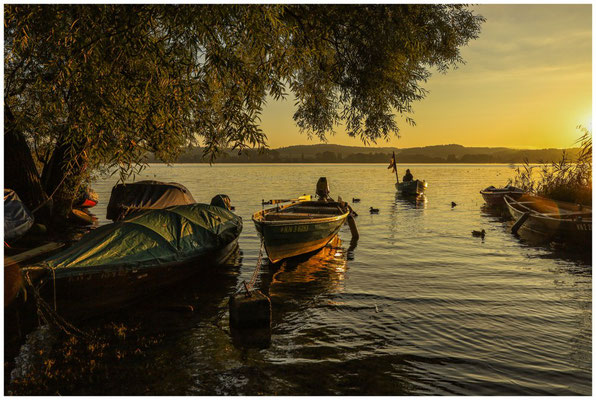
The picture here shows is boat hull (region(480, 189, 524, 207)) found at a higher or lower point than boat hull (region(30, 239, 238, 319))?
higher

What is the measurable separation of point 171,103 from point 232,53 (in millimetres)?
1591

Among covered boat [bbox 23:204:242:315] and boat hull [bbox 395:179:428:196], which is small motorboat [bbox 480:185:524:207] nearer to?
boat hull [bbox 395:179:428:196]

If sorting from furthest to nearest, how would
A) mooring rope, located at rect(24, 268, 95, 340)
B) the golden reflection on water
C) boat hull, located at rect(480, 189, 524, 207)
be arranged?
boat hull, located at rect(480, 189, 524, 207)
the golden reflection on water
mooring rope, located at rect(24, 268, 95, 340)

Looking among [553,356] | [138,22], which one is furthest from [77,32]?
[553,356]

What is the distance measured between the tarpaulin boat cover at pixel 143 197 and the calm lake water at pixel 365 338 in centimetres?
916

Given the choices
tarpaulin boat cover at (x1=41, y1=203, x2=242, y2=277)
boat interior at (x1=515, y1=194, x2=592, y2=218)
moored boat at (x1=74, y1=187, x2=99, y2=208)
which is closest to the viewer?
tarpaulin boat cover at (x1=41, y1=203, x2=242, y2=277)

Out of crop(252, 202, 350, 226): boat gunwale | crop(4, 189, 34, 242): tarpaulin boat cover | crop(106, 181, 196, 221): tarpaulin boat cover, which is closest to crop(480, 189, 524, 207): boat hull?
crop(252, 202, 350, 226): boat gunwale

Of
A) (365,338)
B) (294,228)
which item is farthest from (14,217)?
(365,338)

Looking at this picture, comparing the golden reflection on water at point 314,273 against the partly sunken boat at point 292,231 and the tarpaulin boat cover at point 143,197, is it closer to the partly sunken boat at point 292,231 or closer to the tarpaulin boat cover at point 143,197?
the partly sunken boat at point 292,231

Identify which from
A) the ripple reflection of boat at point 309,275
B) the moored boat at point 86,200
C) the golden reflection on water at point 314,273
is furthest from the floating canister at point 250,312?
the moored boat at point 86,200

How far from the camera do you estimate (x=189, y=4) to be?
7148 mm

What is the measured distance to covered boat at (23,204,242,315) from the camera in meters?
9.41

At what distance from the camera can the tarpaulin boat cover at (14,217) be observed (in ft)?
55.6

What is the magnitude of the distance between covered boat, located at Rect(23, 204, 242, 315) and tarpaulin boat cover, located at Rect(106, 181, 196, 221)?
35.3 feet
